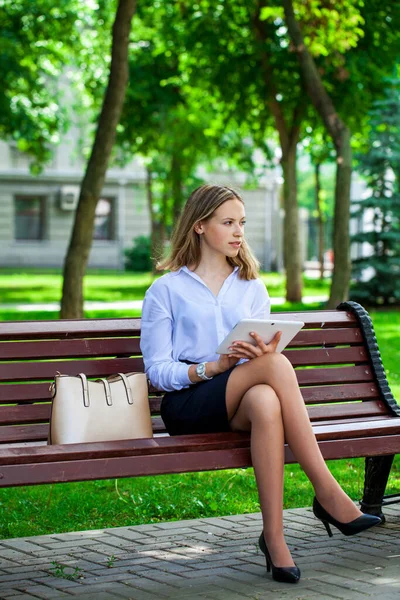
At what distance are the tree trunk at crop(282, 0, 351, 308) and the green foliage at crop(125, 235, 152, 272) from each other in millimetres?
26733

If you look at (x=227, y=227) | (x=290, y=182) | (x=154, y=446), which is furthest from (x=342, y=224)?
(x=154, y=446)

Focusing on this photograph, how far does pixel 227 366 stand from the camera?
429 cm

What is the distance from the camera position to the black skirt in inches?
169

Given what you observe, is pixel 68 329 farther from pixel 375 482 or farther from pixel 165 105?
pixel 165 105

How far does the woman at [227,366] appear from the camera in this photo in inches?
160

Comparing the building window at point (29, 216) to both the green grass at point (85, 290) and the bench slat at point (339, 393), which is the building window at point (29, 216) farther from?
the bench slat at point (339, 393)

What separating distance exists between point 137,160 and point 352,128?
70.3 feet

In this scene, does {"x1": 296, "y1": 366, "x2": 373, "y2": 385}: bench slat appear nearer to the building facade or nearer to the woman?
the woman

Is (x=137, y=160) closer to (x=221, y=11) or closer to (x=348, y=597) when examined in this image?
(x=221, y=11)

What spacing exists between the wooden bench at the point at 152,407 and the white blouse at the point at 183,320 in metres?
0.30

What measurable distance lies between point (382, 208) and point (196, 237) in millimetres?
15752

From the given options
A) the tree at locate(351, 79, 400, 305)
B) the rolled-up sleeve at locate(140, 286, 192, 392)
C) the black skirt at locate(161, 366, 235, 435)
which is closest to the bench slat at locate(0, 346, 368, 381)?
the rolled-up sleeve at locate(140, 286, 192, 392)

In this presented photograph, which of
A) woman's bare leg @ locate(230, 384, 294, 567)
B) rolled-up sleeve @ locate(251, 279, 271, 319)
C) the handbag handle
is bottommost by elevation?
woman's bare leg @ locate(230, 384, 294, 567)

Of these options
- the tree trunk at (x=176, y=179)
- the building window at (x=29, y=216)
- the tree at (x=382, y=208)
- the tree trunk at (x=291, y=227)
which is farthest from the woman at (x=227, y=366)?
the building window at (x=29, y=216)
